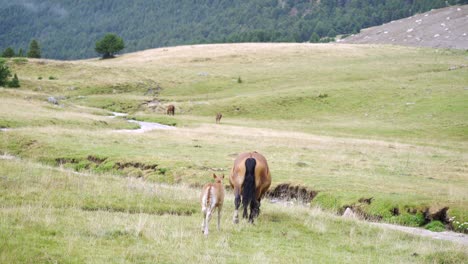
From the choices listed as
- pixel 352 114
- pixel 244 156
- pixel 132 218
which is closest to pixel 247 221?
pixel 244 156

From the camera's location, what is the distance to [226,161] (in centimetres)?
3309

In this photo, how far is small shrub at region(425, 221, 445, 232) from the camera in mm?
19641

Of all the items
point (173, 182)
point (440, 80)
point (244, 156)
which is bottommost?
point (173, 182)


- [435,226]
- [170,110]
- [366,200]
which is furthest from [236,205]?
[170,110]

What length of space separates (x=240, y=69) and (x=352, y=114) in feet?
148

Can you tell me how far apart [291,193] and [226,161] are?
7.33m

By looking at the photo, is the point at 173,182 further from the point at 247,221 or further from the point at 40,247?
the point at 40,247

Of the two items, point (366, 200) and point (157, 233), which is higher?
point (157, 233)

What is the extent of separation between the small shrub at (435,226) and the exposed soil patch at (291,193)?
21.2 ft

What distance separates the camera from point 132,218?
1596cm

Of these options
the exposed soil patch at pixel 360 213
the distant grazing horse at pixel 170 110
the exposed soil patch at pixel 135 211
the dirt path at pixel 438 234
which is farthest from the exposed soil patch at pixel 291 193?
the distant grazing horse at pixel 170 110

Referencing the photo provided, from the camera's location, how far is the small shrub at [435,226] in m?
19.6

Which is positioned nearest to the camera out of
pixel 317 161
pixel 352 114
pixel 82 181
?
pixel 82 181

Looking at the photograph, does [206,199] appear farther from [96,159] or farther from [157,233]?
[96,159]
